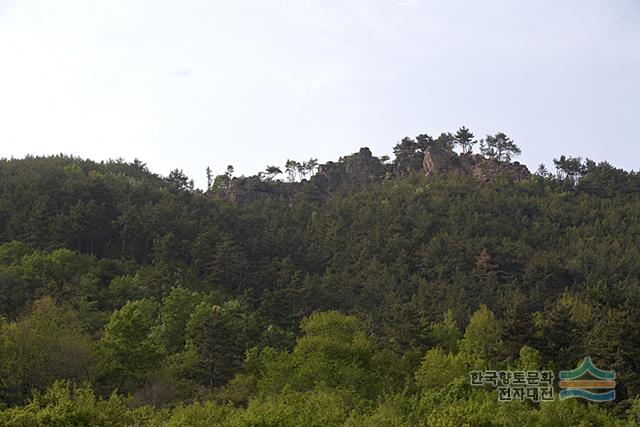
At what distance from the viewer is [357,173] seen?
129m

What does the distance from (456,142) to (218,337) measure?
97.4 metres

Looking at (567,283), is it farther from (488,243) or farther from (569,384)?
(569,384)

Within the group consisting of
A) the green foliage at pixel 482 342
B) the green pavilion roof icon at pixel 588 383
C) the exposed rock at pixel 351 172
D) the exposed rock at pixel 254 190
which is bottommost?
the green pavilion roof icon at pixel 588 383

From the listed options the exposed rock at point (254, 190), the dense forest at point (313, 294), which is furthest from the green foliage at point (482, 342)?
the exposed rock at point (254, 190)

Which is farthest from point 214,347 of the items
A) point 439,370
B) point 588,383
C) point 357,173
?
point 357,173

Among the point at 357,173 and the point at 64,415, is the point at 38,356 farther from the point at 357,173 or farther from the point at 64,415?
the point at 357,173

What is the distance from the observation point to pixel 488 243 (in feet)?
280

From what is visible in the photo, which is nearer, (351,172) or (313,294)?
(313,294)

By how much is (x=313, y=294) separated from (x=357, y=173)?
6016cm

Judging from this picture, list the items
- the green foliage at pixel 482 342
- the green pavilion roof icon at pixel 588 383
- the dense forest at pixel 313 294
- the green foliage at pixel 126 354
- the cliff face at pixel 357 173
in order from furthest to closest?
the cliff face at pixel 357 173 → the green foliage at pixel 482 342 → the green foliage at pixel 126 354 → the green pavilion roof icon at pixel 588 383 → the dense forest at pixel 313 294

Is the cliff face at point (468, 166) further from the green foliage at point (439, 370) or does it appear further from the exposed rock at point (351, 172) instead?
the green foliage at point (439, 370)

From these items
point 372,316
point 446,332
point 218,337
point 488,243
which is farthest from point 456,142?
point 218,337

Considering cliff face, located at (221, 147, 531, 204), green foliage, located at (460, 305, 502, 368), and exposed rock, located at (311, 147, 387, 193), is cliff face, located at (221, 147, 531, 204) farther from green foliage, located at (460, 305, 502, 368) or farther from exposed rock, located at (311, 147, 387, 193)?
green foliage, located at (460, 305, 502, 368)

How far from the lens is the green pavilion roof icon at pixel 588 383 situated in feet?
123
